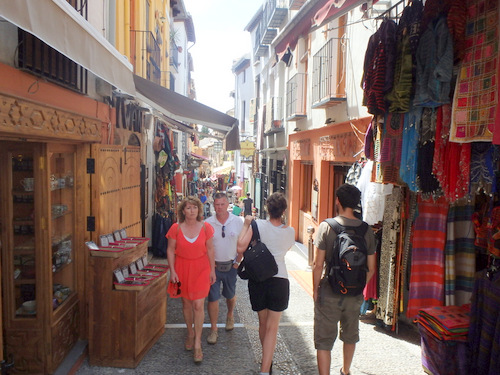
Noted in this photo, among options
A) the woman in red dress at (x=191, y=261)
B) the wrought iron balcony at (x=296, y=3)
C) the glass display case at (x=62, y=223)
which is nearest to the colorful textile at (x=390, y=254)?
the woman in red dress at (x=191, y=261)

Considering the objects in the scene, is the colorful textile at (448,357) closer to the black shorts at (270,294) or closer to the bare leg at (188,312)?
the black shorts at (270,294)

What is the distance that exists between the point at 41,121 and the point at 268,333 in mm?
2615

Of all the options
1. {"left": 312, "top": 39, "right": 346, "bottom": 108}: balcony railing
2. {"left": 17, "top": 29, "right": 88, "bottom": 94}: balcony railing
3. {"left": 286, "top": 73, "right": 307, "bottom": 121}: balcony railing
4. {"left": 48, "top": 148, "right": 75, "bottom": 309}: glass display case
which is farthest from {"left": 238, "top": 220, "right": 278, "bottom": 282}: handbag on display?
{"left": 286, "top": 73, "right": 307, "bottom": 121}: balcony railing

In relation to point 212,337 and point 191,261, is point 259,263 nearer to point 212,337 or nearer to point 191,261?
point 191,261

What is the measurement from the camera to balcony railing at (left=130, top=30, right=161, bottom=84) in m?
8.14

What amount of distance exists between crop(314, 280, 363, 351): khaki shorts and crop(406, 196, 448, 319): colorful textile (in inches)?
50.7

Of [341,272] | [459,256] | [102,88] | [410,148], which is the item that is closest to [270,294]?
[341,272]

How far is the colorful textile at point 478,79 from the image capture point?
9.46ft

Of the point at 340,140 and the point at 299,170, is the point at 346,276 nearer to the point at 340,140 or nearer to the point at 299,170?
the point at 340,140

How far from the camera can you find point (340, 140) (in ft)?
25.1

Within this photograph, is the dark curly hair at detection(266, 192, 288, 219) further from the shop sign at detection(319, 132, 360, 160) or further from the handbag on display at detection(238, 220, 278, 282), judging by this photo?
the shop sign at detection(319, 132, 360, 160)

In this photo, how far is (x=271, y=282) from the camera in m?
3.62

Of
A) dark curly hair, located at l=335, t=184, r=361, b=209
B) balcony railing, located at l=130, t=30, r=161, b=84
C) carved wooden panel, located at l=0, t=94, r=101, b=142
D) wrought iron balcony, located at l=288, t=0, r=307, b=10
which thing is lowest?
dark curly hair, located at l=335, t=184, r=361, b=209

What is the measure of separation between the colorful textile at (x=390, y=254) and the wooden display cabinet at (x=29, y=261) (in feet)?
11.4
